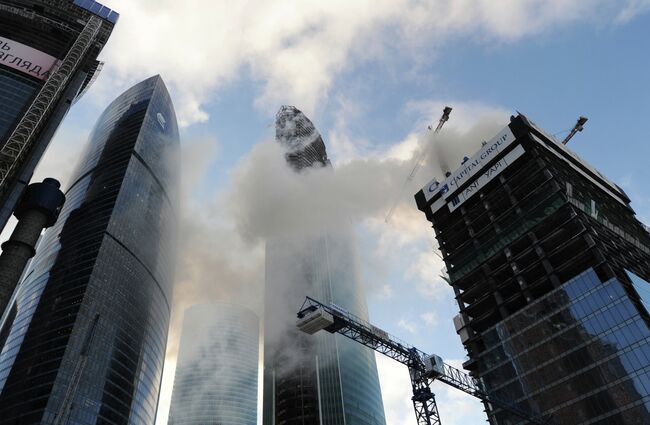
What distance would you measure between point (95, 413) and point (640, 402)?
135m

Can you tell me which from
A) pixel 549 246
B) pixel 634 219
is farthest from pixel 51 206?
pixel 634 219

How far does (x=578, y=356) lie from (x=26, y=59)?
14272 cm

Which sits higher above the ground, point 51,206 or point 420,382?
point 51,206

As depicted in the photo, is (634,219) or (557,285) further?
(634,219)

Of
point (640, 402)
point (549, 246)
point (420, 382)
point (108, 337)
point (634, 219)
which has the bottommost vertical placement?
point (640, 402)

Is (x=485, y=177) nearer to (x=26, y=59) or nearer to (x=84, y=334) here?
(x=26, y=59)

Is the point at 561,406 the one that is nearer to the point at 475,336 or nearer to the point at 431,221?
the point at 475,336

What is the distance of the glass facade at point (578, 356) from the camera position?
75562mm

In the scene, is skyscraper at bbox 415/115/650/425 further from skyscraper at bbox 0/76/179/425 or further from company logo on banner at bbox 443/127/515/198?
skyscraper at bbox 0/76/179/425

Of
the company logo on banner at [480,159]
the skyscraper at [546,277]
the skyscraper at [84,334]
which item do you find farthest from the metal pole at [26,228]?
the company logo on banner at [480,159]

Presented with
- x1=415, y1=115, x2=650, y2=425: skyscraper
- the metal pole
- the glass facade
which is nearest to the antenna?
x1=415, y1=115, x2=650, y2=425: skyscraper

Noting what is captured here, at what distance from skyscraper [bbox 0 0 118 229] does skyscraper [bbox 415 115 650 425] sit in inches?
3518

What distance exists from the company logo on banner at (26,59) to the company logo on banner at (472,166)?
101957 mm

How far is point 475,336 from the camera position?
100750mm
